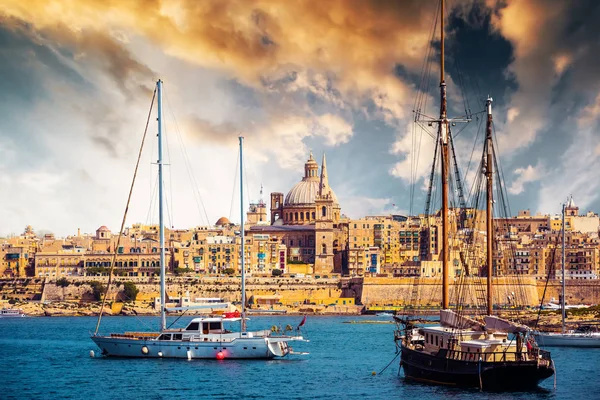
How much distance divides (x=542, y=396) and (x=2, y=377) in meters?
18.0

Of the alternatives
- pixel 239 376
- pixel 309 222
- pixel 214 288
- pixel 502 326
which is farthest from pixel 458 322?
pixel 309 222

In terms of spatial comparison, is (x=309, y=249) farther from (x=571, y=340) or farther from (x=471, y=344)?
(x=471, y=344)

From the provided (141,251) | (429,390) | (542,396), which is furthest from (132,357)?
(141,251)

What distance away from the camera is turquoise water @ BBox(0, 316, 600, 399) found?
35000mm

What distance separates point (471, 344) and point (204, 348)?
11848 mm

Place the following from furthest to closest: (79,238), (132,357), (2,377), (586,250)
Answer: (79,238)
(586,250)
(132,357)
(2,377)

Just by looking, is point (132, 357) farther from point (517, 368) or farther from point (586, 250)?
point (586, 250)

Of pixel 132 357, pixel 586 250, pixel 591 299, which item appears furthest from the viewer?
pixel 586 250

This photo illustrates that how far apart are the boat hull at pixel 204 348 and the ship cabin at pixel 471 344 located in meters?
8.03

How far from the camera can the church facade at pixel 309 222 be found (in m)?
116

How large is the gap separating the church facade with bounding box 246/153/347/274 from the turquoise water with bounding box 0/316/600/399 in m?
61.8

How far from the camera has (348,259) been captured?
11244cm

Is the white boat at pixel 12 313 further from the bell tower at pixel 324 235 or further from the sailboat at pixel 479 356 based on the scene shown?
the sailboat at pixel 479 356

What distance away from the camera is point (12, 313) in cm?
8788
